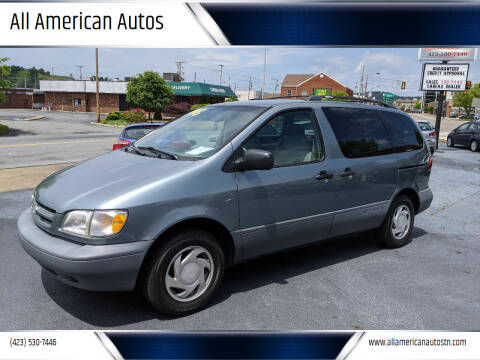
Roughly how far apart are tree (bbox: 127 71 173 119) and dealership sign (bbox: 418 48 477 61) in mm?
26516

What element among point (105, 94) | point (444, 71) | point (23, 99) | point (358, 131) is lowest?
point (358, 131)

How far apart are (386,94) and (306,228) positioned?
9898cm

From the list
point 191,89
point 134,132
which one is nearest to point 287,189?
point 134,132

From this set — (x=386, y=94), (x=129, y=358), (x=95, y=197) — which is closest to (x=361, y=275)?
(x=129, y=358)

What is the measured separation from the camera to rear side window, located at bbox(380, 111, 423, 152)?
17.0ft

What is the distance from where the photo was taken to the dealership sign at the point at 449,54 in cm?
2197

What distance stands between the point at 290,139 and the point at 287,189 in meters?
0.53

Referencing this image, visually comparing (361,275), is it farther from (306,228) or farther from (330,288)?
(306,228)

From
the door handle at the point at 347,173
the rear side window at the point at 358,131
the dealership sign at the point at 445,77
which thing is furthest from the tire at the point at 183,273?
the dealership sign at the point at 445,77

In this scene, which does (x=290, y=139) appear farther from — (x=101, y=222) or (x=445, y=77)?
(x=445, y=77)

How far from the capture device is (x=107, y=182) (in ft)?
11.1

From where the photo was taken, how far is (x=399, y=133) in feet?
17.4

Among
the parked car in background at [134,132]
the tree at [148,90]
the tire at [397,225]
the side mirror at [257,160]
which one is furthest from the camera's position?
the tree at [148,90]

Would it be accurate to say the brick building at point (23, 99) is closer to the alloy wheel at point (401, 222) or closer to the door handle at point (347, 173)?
the alloy wheel at point (401, 222)
